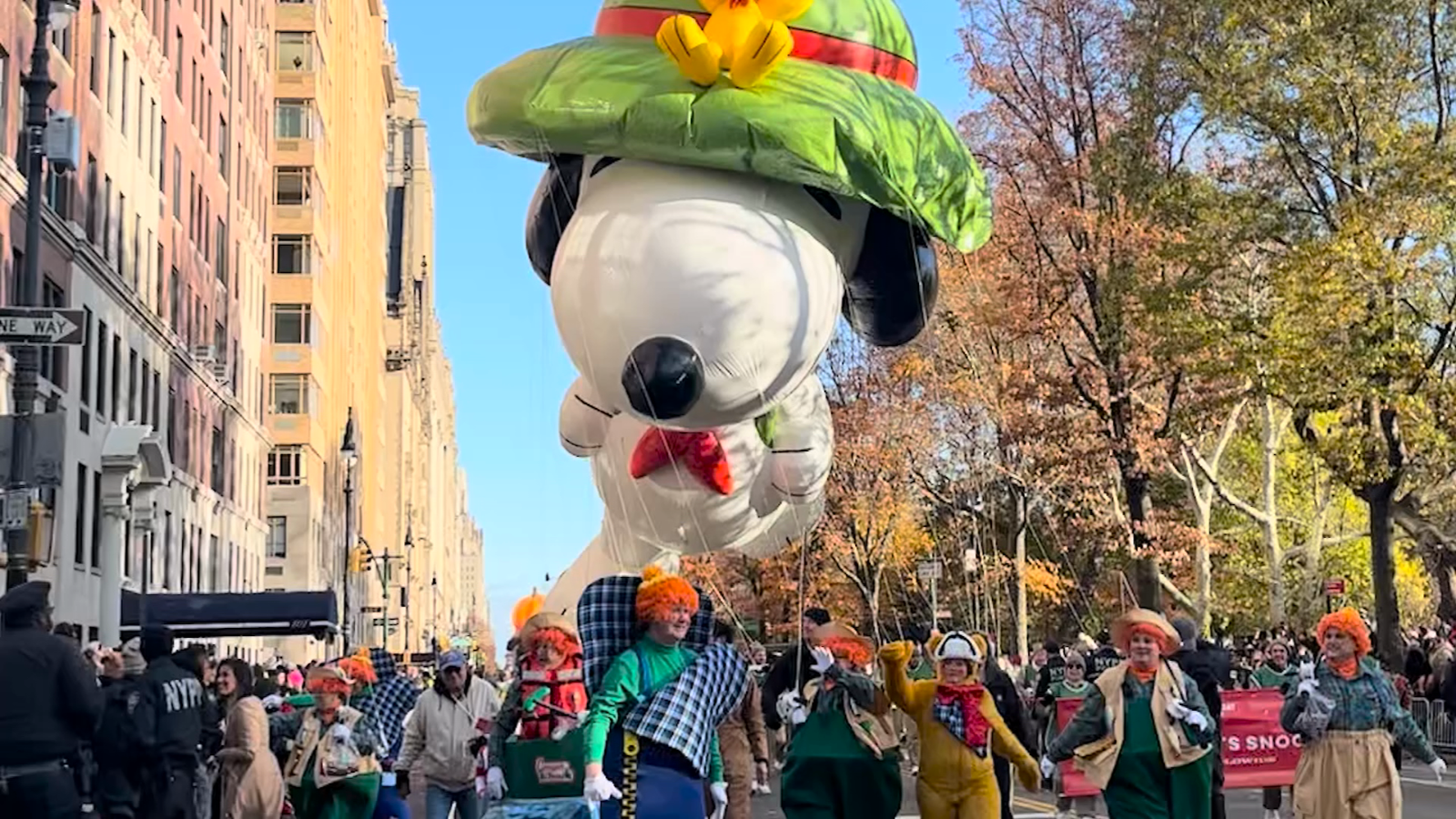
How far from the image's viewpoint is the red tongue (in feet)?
25.9

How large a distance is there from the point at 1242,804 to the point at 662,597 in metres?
11.1

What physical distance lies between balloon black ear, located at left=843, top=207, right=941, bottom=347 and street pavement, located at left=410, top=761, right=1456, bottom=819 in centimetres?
705

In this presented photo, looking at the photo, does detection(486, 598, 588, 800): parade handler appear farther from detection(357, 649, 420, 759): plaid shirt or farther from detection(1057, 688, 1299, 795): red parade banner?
detection(1057, 688, 1299, 795): red parade banner

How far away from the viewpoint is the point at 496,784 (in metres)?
8.15

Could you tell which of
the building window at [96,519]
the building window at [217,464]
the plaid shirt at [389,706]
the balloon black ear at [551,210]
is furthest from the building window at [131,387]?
the balloon black ear at [551,210]

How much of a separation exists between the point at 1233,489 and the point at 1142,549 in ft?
79.9

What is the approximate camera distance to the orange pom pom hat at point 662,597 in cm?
752

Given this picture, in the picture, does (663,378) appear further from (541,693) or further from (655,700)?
(541,693)

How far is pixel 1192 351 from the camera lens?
2314 cm

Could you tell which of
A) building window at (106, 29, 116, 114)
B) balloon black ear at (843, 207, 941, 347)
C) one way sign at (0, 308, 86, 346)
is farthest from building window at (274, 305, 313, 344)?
balloon black ear at (843, 207, 941, 347)

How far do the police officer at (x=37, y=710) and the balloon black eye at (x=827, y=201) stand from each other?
4.17 m

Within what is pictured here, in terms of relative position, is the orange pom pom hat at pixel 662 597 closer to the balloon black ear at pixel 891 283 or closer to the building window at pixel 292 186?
the balloon black ear at pixel 891 283

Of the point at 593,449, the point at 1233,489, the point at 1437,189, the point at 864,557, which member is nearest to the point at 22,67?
the point at 864,557

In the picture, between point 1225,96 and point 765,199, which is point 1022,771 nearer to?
point 765,199
